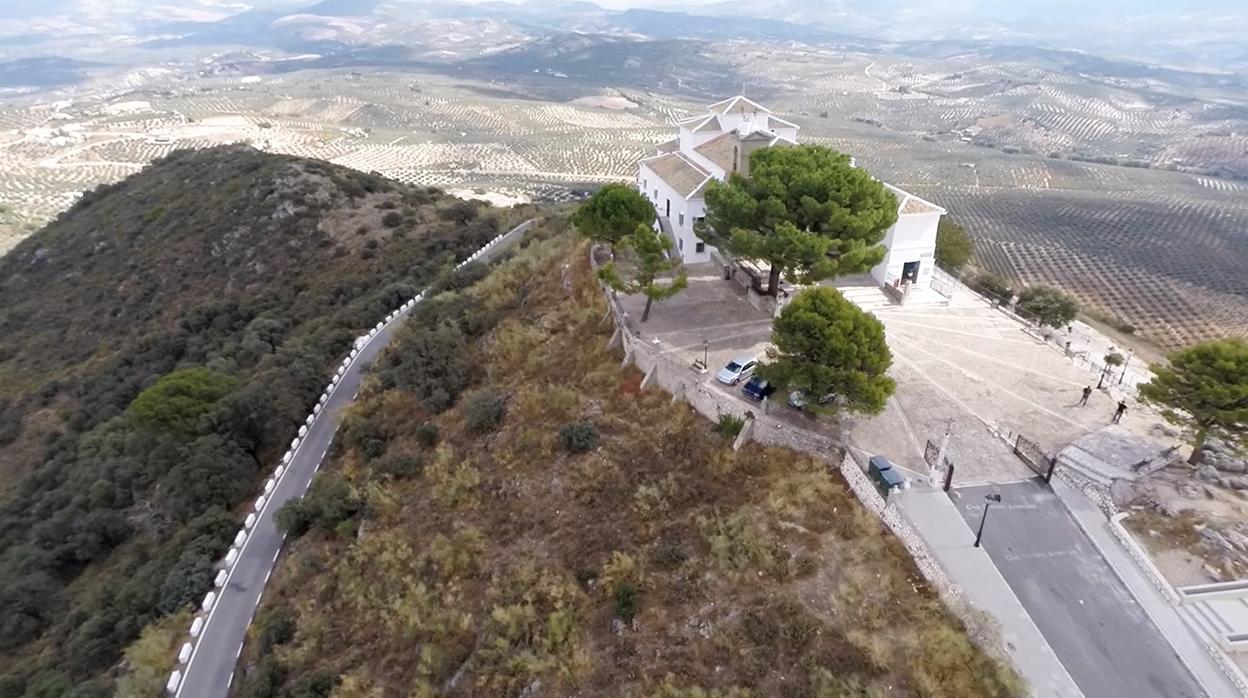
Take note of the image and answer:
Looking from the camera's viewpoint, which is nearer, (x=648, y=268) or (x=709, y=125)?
(x=648, y=268)

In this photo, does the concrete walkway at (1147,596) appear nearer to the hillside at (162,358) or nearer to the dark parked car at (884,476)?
the dark parked car at (884,476)

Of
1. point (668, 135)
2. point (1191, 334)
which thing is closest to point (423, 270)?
point (1191, 334)

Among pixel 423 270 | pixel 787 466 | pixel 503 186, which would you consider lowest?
pixel 503 186

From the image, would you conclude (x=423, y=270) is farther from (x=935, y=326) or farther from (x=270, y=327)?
(x=935, y=326)

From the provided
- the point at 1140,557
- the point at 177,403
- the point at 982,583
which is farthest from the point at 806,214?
the point at 177,403

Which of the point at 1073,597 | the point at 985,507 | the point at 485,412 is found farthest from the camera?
the point at 485,412

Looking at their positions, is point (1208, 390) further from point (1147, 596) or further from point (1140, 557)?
point (1147, 596)

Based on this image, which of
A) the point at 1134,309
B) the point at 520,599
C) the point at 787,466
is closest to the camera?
the point at 520,599
